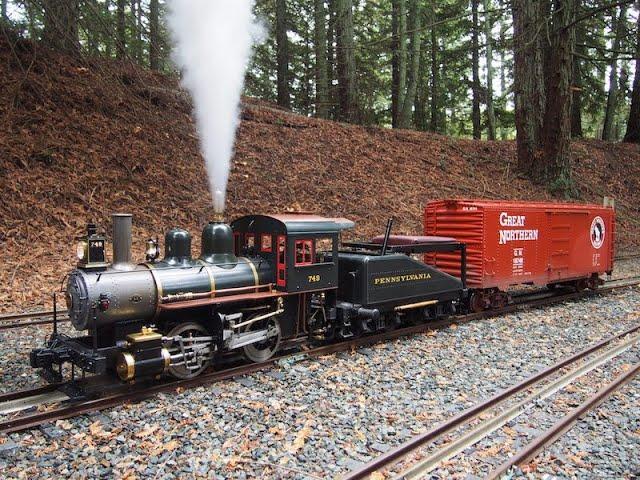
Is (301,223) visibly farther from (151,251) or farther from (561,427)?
(561,427)

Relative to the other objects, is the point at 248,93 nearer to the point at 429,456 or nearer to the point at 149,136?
the point at 149,136

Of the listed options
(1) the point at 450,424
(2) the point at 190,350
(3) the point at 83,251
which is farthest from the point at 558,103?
(3) the point at 83,251

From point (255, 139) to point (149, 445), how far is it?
49.4 feet

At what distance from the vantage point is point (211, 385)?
713cm

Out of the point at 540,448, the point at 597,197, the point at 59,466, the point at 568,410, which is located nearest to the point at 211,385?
the point at 59,466

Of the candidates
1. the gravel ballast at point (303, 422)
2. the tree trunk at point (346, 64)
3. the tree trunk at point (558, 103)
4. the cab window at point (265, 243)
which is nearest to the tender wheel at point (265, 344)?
the gravel ballast at point (303, 422)

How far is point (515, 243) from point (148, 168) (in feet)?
34.7

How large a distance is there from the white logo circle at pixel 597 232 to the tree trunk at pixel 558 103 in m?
7.03

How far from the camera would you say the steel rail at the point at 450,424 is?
494cm

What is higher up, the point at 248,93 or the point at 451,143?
the point at 248,93

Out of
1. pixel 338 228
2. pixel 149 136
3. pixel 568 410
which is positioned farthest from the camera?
pixel 149 136

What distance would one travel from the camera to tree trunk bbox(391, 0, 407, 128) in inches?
1049

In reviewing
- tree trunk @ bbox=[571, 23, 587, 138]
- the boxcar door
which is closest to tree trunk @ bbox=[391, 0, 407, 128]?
tree trunk @ bbox=[571, 23, 587, 138]

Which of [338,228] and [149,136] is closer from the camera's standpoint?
[338,228]
